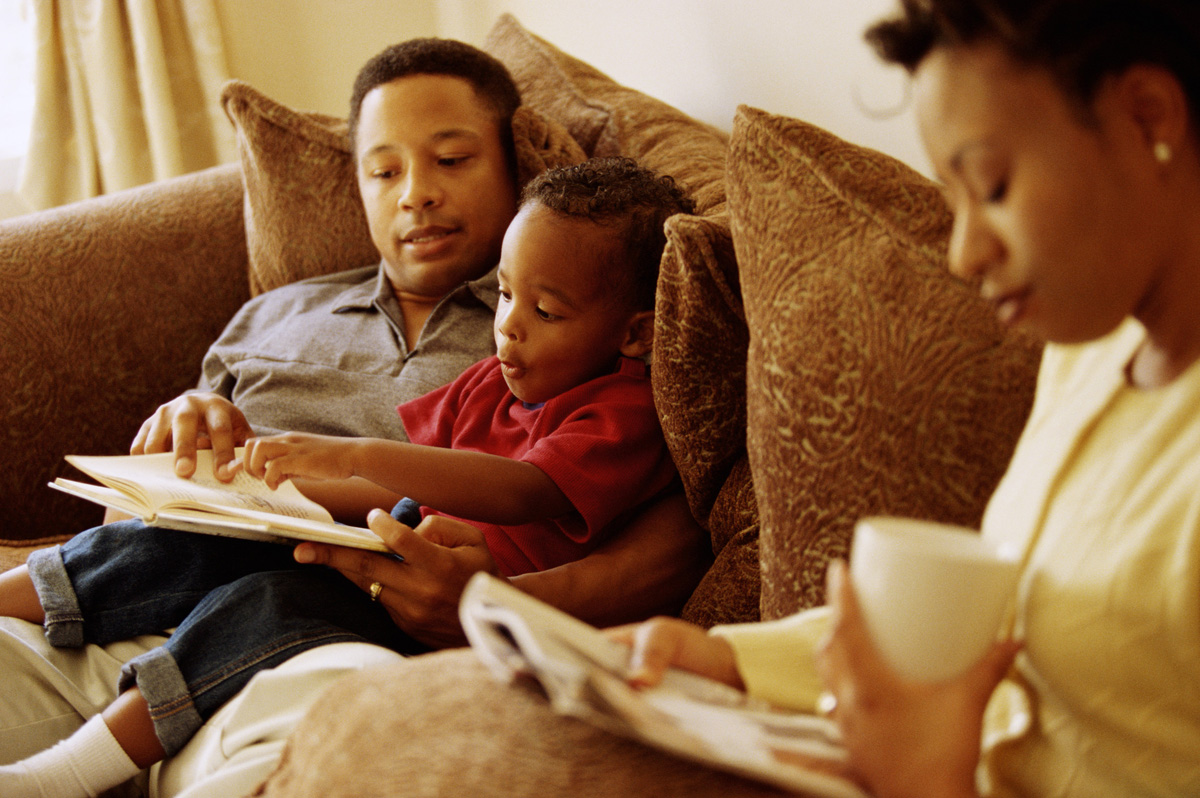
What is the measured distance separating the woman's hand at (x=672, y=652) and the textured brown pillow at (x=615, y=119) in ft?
2.50

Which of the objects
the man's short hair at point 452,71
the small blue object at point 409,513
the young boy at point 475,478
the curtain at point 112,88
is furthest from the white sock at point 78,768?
the curtain at point 112,88

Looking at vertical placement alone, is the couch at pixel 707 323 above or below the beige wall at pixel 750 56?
below

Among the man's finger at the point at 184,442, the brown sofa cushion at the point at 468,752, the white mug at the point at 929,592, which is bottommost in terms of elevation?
the man's finger at the point at 184,442

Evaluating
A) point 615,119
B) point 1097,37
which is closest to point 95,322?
point 615,119

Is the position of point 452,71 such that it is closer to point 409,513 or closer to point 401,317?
point 401,317

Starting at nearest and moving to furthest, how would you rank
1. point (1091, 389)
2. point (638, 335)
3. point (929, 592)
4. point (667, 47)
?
point (929, 592)
point (1091, 389)
point (638, 335)
point (667, 47)

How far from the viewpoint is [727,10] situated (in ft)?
5.73

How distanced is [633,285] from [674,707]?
2.59 ft

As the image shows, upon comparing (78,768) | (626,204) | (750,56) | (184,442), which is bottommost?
(78,768)

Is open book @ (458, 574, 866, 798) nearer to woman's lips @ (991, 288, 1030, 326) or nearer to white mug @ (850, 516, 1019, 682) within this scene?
white mug @ (850, 516, 1019, 682)

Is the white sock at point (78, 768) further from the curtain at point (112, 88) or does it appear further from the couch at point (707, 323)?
the curtain at point (112, 88)

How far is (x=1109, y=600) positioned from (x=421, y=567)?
70 centimetres

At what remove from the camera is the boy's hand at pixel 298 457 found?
42.8 inches

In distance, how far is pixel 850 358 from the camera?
32.7 inches
